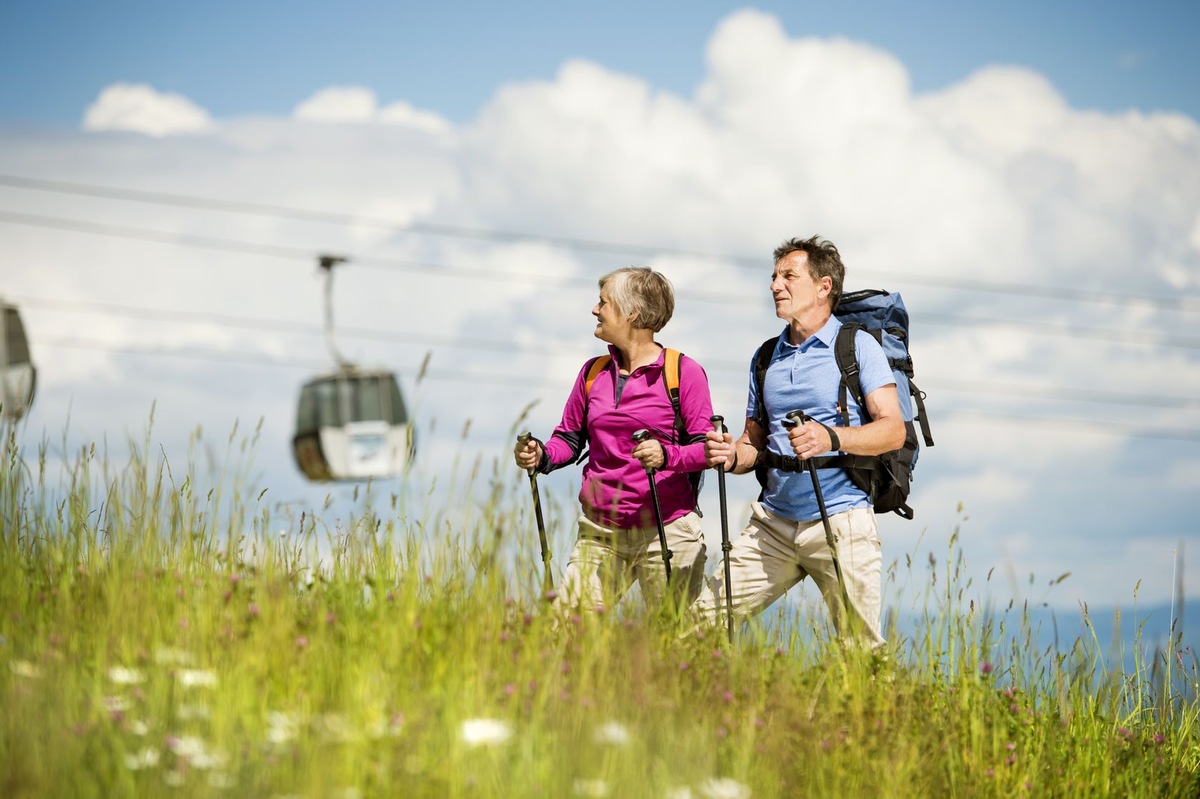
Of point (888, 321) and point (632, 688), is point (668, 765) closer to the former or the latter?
point (632, 688)

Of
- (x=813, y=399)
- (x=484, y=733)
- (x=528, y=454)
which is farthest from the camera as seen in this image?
(x=528, y=454)

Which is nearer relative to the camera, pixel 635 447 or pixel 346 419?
pixel 635 447

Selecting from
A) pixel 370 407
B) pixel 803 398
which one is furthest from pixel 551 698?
pixel 370 407

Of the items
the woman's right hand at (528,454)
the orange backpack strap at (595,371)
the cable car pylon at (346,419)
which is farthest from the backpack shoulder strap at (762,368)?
the cable car pylon at (346,419)

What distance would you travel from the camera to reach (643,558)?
6.01 meters

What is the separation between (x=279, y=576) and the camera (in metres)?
5.34

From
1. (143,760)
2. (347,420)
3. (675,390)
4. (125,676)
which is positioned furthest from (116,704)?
(347,420)

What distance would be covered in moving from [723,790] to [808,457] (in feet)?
6.63

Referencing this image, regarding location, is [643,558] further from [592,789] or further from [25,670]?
[25,670]

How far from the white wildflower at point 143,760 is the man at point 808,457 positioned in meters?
2.78

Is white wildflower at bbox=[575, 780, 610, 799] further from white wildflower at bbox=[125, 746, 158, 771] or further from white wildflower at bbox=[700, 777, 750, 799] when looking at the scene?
white wildflower at bbox=[125, 746, 158, 771]

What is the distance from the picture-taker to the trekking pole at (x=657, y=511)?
18.6 ft

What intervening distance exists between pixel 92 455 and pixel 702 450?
2.95 m

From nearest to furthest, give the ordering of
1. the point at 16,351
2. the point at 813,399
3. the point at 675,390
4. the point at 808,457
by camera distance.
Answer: the point at 808,457, the point at 813,399, the point at 675,390, the point at 16,351
